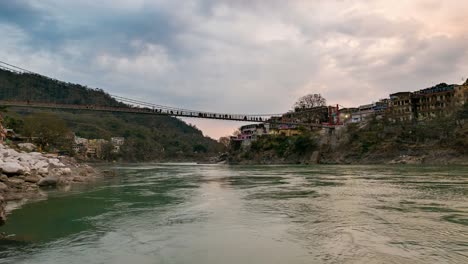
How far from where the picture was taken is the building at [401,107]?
191 ft

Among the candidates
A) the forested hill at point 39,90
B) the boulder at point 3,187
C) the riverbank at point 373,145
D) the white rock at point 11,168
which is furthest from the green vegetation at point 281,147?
the boulder at point 3,187

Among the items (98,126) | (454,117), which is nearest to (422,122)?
(454,117)

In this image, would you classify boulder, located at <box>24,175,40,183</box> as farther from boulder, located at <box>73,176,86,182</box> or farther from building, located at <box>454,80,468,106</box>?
building, located at <box>454,80,468,106</box>

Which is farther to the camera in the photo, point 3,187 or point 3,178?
point 3,178

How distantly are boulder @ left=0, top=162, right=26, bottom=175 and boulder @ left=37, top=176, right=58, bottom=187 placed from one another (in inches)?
52.2

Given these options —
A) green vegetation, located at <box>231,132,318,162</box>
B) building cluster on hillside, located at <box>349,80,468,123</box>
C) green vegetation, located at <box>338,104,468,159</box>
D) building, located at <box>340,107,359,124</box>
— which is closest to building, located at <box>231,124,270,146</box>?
green vegetation, located at <box>231,132,318,162</box>

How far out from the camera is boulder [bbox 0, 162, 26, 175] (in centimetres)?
1446

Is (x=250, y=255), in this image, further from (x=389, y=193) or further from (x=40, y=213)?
(x=389, y=193)

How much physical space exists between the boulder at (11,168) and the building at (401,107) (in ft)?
178

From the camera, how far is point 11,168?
14.8m

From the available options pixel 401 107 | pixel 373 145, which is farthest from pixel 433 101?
pixel 373 145

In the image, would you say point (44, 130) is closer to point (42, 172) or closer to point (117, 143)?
point (42, 172)

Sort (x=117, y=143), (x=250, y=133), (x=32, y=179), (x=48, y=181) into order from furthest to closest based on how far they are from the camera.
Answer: (x=117, y=143) → (x=250, y=133) → (x=48, y=181) → (x=32, y=179)

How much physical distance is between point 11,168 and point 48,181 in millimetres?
2564
